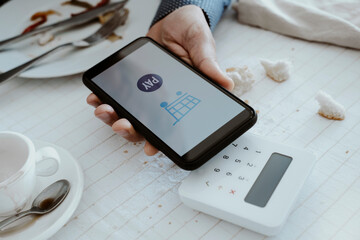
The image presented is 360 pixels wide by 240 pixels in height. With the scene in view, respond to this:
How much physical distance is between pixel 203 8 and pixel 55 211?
0.46 meters

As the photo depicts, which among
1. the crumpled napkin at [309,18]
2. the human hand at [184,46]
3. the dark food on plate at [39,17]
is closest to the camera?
the human hand at [184,46]

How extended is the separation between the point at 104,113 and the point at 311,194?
1.00 feet

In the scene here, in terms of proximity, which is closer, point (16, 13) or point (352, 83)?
point (352, 83)

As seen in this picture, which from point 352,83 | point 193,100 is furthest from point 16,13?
point 352,83

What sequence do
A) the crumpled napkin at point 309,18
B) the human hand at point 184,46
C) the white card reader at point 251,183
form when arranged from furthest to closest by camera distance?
the crumpled napkin at point 309,18 → the human hand at point 184,46 → the white card reader at point 251,183

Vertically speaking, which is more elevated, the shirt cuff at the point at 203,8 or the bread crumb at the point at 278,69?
the shirt cuff at the point at 203,8

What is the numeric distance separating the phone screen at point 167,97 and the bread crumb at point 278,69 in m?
0.15

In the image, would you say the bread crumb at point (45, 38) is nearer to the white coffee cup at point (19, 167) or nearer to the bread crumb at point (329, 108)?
the white coffee cup at point (19, 167)

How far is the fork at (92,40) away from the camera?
71 cm

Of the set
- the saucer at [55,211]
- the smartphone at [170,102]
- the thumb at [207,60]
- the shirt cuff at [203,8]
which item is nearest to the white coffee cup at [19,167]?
the saucer at [55,211]

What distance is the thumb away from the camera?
581 mm

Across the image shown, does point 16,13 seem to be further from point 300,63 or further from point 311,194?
point 311,194

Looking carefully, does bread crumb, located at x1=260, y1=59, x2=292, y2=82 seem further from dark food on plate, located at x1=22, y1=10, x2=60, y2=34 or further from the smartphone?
dark food on plate, located at x1=22, y1=10, x2=60, y2=34

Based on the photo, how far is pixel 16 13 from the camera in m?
0.87
